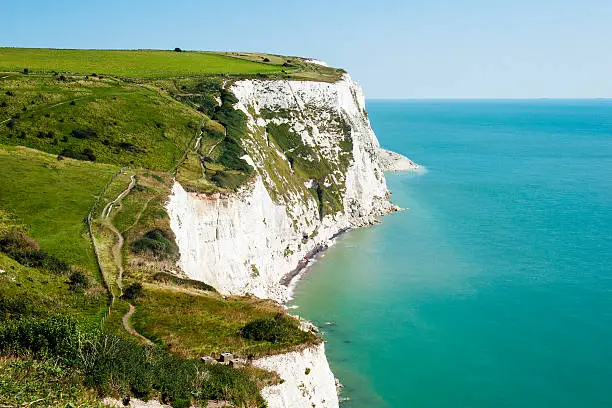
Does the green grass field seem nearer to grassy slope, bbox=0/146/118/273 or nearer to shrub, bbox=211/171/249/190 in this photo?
grassy slope, bbox=0/146/118/273

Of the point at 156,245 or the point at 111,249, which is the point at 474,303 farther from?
the point at 111,249

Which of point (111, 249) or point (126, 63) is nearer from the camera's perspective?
point (111, 249)

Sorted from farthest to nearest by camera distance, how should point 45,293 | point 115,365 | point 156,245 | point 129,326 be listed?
1. point 156,245
2. point 45,293
3. point 129,326
4. point 115,365

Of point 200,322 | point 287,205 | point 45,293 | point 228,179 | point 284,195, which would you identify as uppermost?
point 228,179

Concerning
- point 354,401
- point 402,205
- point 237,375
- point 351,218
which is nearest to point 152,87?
point 351,218

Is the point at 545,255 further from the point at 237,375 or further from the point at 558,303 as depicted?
the point at 237,375

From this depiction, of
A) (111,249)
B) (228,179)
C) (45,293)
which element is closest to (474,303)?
(228,179)
